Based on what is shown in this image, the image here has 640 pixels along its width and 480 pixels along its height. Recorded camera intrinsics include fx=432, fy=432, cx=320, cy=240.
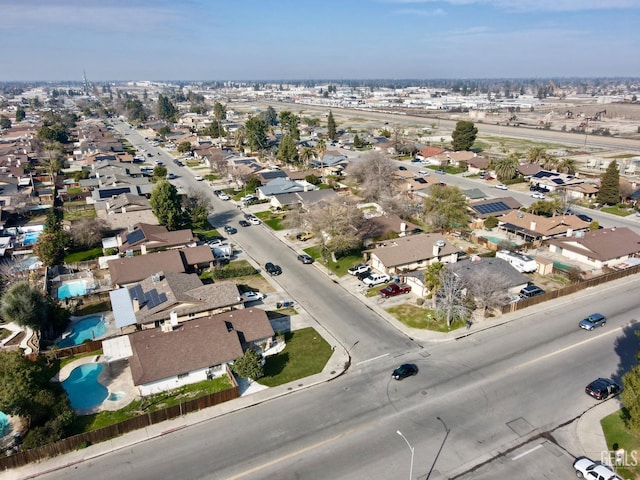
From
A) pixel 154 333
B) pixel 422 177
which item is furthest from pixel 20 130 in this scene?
pixel 154 333

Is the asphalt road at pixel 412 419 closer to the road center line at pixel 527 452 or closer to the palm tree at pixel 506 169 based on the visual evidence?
the road center line at pixel 527 452

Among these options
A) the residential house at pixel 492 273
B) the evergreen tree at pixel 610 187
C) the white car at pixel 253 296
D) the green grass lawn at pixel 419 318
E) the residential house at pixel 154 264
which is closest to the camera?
the green grass lawn at pixel 419 318

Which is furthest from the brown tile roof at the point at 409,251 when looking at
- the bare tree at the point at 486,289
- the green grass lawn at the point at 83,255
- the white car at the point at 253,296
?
the green grass lawn at the point at 83,255

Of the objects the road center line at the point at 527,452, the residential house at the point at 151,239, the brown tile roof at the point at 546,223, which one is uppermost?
the brown tile roof at the point at 546,223

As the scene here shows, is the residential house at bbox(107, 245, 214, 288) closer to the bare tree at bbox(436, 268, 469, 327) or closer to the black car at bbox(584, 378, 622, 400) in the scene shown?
the bare tree at bbox(436, 268, 469, 327)

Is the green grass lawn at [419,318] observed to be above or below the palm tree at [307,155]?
below

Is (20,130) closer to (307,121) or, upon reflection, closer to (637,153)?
(307,121)

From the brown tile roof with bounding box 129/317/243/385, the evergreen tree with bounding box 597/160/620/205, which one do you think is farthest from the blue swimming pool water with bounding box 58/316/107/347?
the evergreen tree with bounding box 597/160/620/205
